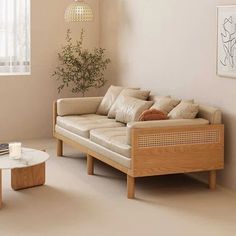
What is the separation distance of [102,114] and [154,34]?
3.64ft

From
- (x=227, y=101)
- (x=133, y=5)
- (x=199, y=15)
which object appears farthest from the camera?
(x=133, y=5)

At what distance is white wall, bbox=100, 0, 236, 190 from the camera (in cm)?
581

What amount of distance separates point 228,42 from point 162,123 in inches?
38.8

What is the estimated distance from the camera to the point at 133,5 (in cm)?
747

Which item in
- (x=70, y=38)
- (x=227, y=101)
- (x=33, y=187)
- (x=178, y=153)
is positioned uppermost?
(x=70, y=38)

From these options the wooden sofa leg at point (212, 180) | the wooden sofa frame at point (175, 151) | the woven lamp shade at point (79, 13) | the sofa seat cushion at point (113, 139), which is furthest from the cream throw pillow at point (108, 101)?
the wooden sofa leg at point (212, 180)

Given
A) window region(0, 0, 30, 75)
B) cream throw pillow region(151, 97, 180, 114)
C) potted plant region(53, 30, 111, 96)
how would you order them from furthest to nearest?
potted plant region(53, 30, 111, 96)
window region(0, 0, 30, 75)
cream throw pillow region(151, 97, 180, 114)

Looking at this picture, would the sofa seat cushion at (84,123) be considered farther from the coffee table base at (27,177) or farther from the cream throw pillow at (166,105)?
the coffee table base at (27,177)

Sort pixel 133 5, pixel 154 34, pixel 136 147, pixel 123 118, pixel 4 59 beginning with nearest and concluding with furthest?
pixel 136 147
pixel 123 118
pixel 154 34
pixel 133 5
pixel 4 59

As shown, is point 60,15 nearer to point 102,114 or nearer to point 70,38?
point 70,38

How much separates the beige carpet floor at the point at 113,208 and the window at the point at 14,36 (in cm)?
214

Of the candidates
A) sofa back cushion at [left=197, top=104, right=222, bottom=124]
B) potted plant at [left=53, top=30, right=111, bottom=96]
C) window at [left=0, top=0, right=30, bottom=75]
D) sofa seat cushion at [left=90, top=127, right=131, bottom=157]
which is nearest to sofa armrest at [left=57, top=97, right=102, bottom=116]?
potted plant at [left=53, top=30, right=111, bottom=96]

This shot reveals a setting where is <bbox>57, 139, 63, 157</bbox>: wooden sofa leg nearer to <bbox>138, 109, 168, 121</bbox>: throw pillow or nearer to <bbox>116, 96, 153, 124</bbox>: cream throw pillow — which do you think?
<bbox>116, 96, 153, 124</bbox>: cream throw pillow

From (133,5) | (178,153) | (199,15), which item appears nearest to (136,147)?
(178,153)
